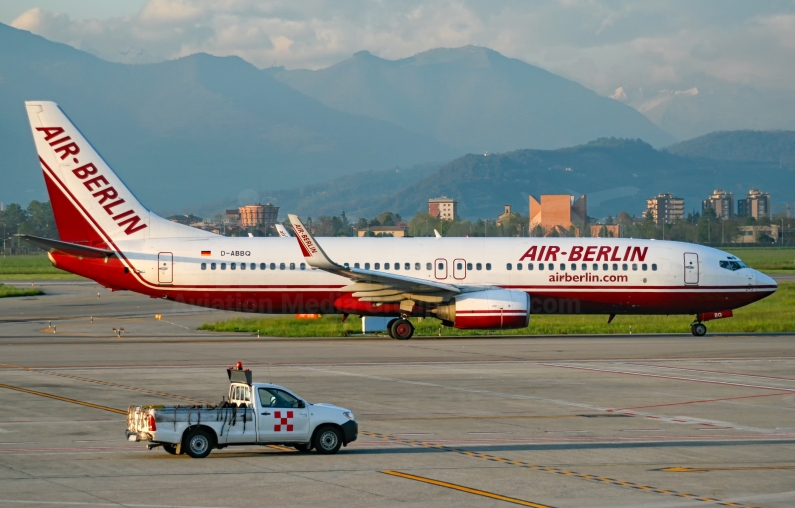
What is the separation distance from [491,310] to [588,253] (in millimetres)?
5819

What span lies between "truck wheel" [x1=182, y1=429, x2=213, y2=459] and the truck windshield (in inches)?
44.1

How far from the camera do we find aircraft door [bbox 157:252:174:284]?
4356cm

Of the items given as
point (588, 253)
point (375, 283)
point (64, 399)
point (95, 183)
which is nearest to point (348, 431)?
point (64, 399)

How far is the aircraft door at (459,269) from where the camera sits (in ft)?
145

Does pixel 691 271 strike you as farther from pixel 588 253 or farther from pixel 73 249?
pixel 73 249

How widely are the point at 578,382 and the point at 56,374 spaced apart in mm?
15385

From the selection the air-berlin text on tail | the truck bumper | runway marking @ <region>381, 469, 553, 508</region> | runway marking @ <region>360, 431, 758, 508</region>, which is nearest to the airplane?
the air-berlin text on tail

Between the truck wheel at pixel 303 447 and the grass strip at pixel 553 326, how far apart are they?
88.8 ft

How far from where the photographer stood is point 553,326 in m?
50.1

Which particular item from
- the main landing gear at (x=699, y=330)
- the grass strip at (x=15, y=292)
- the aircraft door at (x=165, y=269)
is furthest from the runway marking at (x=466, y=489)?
the grass strip at (x=15, y=292)

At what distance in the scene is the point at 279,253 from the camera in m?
44.1

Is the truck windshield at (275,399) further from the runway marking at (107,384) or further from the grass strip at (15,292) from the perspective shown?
the grass strip at (15,292)

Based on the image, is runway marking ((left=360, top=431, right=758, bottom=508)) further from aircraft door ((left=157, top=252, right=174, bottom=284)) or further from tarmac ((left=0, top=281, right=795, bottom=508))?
aircraft door ((left=157, top=252, right=174, bottom=284))

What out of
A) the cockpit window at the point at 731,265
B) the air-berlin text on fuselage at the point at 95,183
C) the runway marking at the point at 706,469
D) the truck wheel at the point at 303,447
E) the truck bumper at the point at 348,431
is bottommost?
the runway marking at the point at 706,469
